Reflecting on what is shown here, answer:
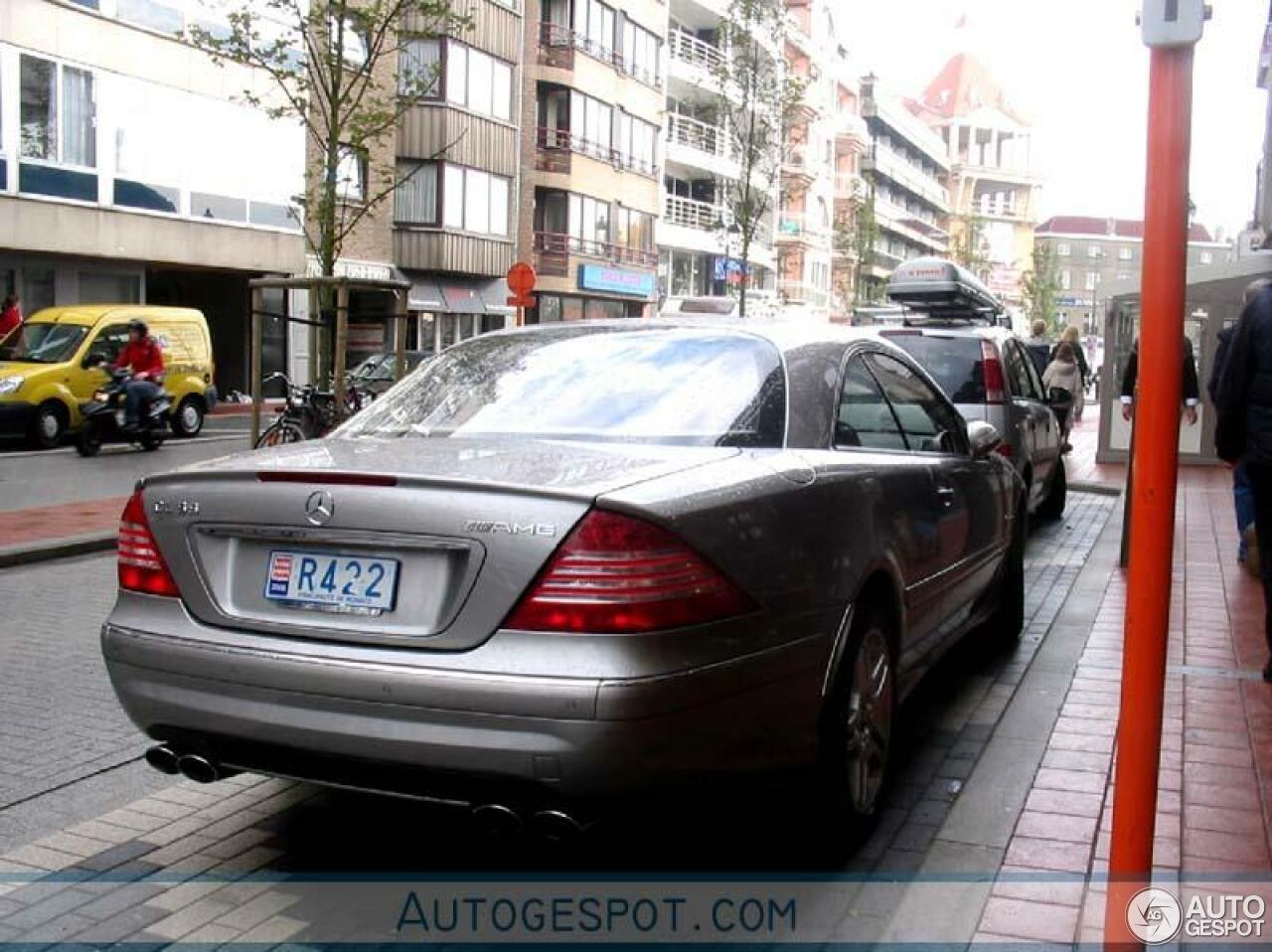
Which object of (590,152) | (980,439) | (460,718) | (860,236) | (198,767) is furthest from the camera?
(860,236)

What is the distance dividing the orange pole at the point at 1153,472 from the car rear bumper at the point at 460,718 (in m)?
0.94

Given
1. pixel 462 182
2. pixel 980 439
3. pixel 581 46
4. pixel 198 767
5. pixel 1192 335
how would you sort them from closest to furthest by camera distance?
pixel 198 767
pixel 980 439
pixel 1192 335
pixel 462 182
pixel 581 46

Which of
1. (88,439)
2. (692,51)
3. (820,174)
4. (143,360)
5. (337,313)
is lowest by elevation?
(88,439)

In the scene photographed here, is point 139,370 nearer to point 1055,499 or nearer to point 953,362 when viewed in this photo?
point 1055,499

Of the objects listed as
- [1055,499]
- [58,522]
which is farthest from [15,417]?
[1055,499]

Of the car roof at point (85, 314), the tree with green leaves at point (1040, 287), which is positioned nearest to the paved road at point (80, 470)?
the car roof at point (85, 314)

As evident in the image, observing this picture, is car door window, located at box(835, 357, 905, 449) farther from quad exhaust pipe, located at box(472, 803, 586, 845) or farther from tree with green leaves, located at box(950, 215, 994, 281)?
tree with green leaves, located at box(950, 215, 994, 281)

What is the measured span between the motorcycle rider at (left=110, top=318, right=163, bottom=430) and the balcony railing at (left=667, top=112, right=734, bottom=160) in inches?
1346

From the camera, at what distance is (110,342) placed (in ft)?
61.1

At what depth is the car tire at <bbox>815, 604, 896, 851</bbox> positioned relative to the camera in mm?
3689

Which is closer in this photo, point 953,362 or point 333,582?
point 333,582

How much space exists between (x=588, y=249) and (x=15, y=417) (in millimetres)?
26692

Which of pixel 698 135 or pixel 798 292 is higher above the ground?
pixel 698 135

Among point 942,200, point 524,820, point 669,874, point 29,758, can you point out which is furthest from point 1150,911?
point 942,200
